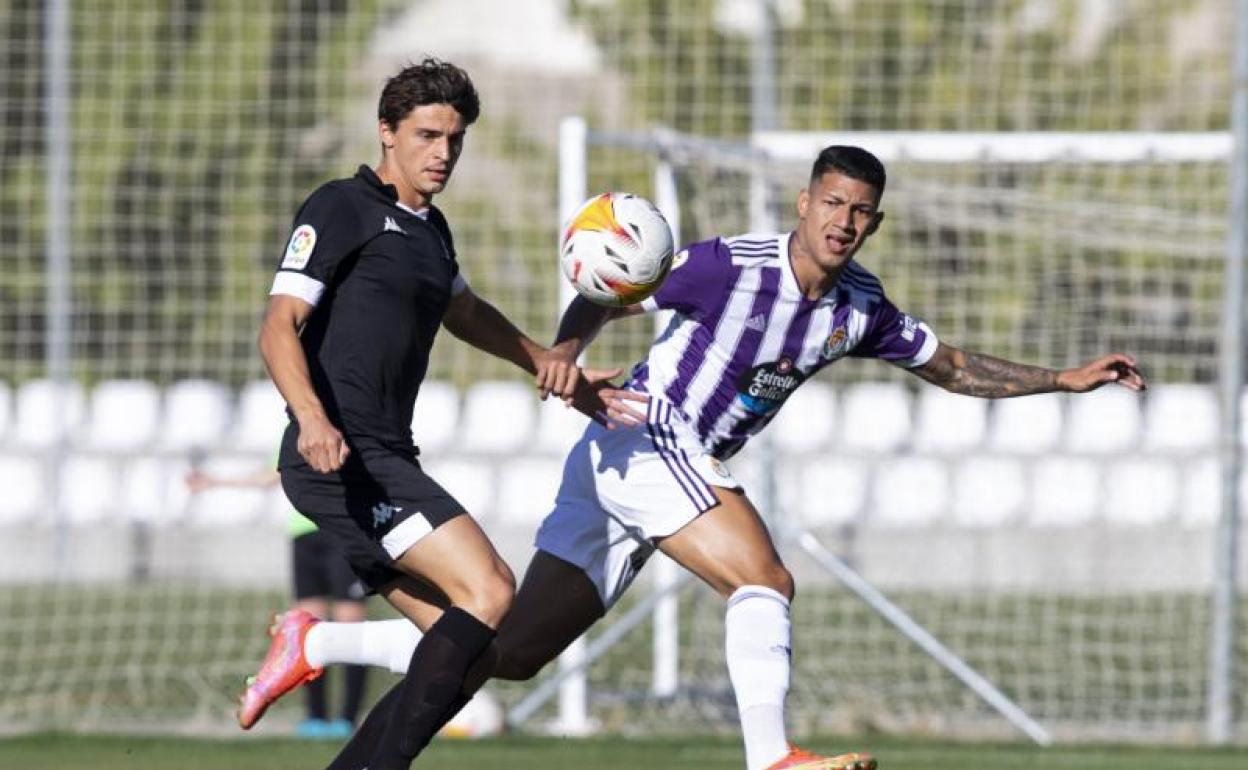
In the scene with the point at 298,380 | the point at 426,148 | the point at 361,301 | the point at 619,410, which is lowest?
the point at 619,410

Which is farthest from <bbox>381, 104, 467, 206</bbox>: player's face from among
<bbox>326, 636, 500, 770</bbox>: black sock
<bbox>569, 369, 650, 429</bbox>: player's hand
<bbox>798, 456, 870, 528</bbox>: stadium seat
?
<bbox>798, 456, 870, 528</bbox>: stadium seat

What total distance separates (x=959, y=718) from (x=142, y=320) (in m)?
6.16

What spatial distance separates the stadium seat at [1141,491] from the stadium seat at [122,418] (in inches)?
339

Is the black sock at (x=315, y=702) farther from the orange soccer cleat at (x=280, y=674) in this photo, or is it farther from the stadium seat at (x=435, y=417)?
the stadium seat at (x=435, y=417)

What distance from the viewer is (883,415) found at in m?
19.3

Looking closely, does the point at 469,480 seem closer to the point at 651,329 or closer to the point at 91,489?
the point at 91,489

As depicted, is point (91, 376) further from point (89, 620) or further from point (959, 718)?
point (959, 718)

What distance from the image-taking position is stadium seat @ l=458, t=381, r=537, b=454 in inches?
854

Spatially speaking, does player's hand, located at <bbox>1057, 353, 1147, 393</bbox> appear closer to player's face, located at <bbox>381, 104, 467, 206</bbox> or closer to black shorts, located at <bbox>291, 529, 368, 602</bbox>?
player's face, located at <bbox>381, 104, 467, 206</bbox>

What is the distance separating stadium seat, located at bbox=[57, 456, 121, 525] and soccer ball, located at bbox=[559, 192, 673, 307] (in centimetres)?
1330

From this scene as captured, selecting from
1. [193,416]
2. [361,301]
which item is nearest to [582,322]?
[361,301]

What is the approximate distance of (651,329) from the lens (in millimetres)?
14812

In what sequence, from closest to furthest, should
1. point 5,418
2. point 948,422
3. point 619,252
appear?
1. point 619,252
2. point 948,422
3. point 5,418

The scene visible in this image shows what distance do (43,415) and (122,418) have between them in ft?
3.96
